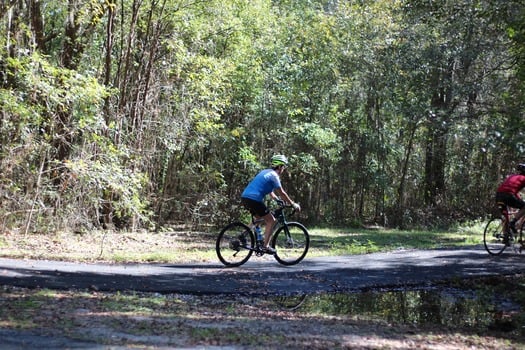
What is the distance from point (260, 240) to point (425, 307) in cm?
363

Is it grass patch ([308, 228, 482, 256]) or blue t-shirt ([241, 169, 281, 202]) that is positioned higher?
blue t-shirt ([241, 169, 281, 202])

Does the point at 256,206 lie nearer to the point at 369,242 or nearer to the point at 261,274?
the point at 261,274

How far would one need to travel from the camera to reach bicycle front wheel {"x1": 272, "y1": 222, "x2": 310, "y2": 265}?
11.9 m

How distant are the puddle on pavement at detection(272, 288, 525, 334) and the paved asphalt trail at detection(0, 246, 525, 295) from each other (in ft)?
1.63

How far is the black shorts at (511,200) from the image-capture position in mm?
14117

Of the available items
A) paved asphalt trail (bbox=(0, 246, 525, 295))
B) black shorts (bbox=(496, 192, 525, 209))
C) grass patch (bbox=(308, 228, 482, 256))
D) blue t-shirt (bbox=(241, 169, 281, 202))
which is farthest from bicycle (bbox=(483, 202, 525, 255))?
blue t-shirt (bbox=(241, 169, 281, 202))

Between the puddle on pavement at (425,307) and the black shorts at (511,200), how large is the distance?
15.2 feet

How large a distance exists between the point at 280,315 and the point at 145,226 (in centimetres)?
1224

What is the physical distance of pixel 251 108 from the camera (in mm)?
24047

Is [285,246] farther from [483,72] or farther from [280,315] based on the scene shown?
[483,72]

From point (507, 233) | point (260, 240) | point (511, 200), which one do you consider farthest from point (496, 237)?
point (260, 240)

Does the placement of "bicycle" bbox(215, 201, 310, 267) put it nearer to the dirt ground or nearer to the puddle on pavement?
the puddle on pavement

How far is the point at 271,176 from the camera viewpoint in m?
11.6

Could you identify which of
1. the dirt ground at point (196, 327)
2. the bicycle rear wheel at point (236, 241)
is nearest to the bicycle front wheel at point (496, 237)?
the bicycle rear wheel at point (236, 241)
